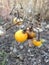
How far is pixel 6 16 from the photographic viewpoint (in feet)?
6.90

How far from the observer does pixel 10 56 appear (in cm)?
186

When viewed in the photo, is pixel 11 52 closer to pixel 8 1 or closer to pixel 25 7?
pixel 8 1

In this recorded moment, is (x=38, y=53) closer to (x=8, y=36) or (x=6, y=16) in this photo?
(x=8, y=36)

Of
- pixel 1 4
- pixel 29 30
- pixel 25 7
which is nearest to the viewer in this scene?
pixel 29 30

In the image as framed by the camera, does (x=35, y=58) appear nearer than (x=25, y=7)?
No

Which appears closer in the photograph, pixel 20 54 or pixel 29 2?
pixel 29 2

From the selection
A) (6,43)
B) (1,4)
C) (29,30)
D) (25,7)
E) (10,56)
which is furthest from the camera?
(1,4)

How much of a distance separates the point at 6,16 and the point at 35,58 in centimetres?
53

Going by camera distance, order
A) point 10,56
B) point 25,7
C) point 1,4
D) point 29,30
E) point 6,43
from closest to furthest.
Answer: point 29,30 → point 25,7 → point 10,56 → point 6,43 → point 1,4

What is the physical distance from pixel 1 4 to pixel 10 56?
0.59 m

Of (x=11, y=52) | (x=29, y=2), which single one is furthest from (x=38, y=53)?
(x=29, y=2)

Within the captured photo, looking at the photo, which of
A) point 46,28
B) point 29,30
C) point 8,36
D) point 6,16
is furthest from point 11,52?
point 29,30

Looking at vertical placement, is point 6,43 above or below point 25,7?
below

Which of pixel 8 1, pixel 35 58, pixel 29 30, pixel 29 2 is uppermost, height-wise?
pixel 29 30
